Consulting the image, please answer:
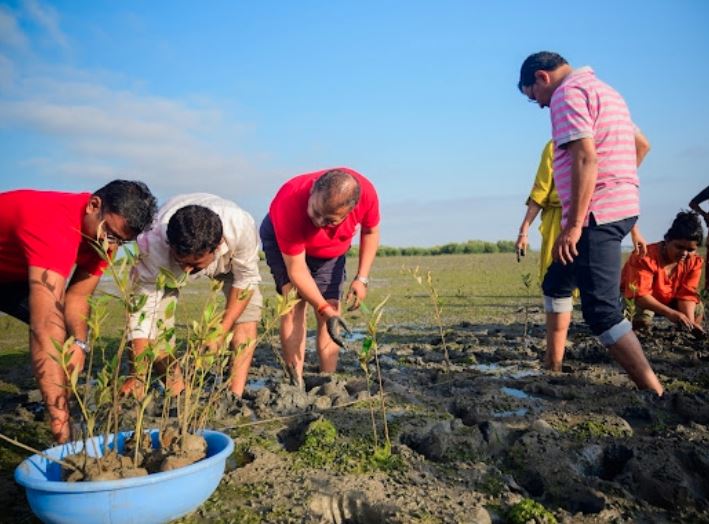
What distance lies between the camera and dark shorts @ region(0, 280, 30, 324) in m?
3.63

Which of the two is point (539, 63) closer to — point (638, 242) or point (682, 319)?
point (638, 242)

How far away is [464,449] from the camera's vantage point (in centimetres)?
290

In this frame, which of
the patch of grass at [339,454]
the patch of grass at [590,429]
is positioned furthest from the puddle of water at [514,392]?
the patch of grass at [339,454]

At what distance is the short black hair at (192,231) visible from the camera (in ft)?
10.7

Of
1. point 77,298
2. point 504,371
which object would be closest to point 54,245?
point 77,298

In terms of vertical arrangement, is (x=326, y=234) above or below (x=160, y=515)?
above

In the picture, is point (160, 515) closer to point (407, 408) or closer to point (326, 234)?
point (407, 408)

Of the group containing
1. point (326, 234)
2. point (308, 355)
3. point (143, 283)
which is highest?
point (326, 234)

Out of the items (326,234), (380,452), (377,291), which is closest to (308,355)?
(326,234)

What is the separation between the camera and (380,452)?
281 centimetres

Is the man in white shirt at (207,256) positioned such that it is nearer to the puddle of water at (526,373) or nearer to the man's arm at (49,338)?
the man's arm at (49,338)

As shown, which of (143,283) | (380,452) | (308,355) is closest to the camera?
(380,452)

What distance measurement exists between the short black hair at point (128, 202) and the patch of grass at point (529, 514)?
7.50ft

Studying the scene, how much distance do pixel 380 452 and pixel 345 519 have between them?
1.55 feet
